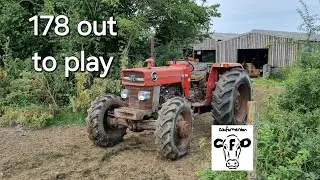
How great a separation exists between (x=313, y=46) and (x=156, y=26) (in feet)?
19.1

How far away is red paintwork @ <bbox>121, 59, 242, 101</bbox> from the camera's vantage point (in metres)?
6.59

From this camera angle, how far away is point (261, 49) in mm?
25906

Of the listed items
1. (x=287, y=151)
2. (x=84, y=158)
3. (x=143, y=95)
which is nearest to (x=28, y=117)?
(x=84, y=158)

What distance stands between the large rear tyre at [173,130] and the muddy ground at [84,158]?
0.16m

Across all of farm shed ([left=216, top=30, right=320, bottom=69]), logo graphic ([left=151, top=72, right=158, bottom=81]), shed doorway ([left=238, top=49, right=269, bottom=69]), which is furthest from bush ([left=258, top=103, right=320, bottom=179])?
shed doorway ([left=238, top=49, right=269, bottom=69])

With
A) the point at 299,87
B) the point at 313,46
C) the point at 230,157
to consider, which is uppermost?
the point at 313,46

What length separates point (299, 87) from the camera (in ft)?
24.9

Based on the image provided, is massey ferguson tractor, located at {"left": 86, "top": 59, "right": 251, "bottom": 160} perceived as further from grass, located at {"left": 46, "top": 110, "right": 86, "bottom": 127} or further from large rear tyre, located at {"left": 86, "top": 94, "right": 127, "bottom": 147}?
grass, located at {"left": 46, "top": 110, "right": 86, "bottom": 127}

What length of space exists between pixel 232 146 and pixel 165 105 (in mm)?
2586

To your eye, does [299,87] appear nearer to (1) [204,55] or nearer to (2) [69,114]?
→ (2) [69,114]

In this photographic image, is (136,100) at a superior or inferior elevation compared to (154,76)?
inferior

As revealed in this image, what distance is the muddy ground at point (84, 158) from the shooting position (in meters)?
5.71

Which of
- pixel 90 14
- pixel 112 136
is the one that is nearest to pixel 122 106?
pixel 112 136

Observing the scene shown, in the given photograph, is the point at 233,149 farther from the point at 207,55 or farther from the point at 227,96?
the point at 207,55
